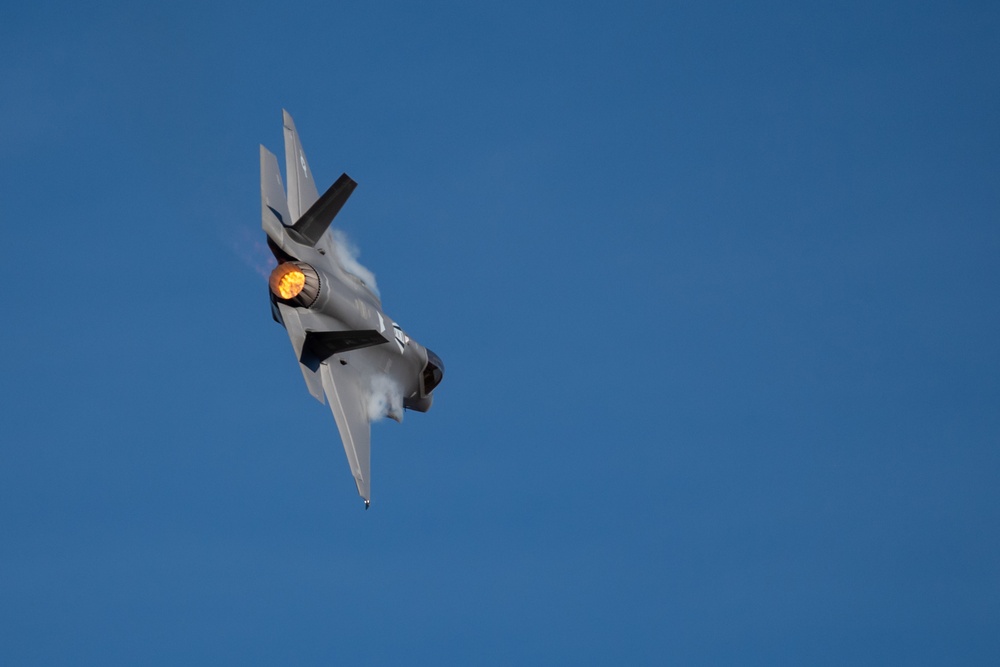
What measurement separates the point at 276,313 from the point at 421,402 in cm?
602

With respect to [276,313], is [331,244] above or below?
above

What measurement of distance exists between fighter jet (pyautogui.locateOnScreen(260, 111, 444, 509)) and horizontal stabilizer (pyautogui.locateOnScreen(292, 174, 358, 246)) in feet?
0.06

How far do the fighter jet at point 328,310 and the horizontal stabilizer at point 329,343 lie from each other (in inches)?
0.7

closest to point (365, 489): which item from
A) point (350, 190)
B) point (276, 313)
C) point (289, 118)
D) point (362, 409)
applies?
point (362, 409)

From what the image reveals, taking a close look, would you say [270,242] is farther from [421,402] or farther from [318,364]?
[421,402]

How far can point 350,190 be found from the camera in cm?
2745

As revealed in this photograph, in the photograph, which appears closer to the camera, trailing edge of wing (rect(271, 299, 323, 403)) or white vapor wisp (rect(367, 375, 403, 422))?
trailing edge of wing (rect(271, 299, 323, 403))

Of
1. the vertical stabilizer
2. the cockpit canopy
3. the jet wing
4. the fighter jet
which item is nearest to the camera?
the fighter jet

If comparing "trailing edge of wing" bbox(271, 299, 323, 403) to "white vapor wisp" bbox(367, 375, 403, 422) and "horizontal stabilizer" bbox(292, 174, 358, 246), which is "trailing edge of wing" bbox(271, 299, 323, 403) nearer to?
"horizontal stabilizer" bbox(292, 174, 358, 246)

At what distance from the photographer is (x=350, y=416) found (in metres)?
28.5

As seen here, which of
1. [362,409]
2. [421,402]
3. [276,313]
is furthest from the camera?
[421,402]

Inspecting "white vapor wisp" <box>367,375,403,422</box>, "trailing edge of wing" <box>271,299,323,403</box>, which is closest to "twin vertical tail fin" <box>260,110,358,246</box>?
"trailing edge of wing" <box>271,299,323,403</box>

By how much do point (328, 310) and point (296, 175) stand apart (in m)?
3.58

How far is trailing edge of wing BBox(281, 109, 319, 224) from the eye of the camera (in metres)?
29.2
